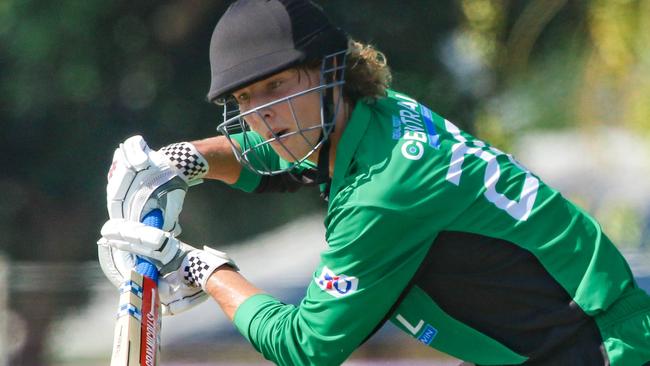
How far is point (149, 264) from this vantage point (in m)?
2.41

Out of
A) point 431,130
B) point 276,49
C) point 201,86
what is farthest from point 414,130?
point 201,86

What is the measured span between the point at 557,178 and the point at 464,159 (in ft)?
8.89

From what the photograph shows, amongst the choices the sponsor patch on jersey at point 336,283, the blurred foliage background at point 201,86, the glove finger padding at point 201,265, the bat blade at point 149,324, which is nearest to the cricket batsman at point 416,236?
the sponsor patch on jersey at point 336,283

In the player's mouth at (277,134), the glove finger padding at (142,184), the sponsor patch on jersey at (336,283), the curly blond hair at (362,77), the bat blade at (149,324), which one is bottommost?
the bat blade at (149,324)

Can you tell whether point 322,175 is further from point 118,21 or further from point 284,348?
point 118,21

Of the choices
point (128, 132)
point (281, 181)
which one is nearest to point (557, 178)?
point (128, 132)

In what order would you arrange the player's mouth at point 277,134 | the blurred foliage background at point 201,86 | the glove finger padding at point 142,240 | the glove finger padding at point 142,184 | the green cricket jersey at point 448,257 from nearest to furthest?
the green cricket jersey at point 448,257 < the player's mouth at point 277,134 < the glove finger padding at point 142,240 < the glove finger padding at point 142,184 < the blurred foliage background at point 201,86

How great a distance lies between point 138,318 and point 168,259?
5.8 inches

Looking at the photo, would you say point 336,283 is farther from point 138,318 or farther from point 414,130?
point 138,318

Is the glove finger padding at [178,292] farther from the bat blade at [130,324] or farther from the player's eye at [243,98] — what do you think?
the player's eye at [243,98]

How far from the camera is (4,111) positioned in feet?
15.8

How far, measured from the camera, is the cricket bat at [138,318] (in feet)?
7.73

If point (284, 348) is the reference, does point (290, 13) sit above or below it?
above

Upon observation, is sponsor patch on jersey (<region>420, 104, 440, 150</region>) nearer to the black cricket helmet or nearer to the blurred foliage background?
the black cricket helmet
